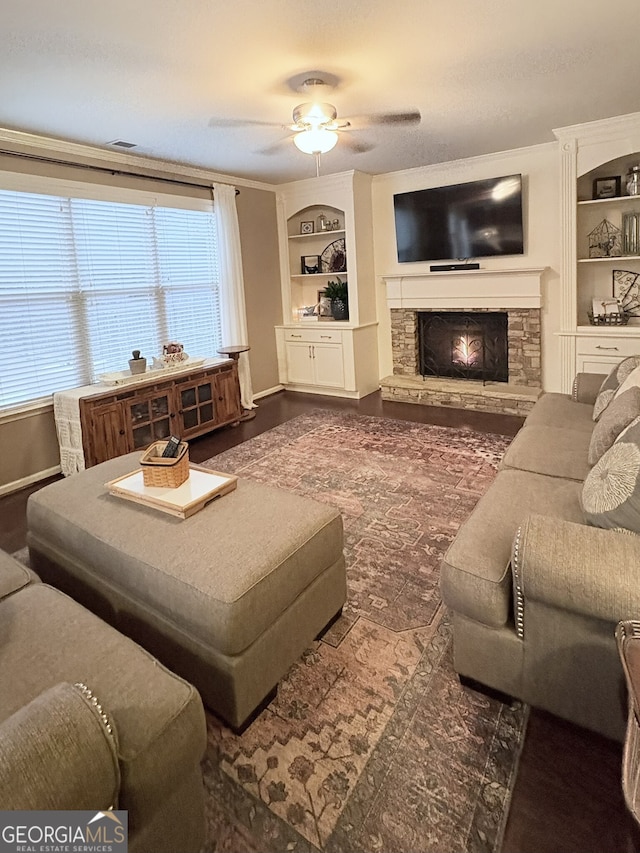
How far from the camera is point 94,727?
1032 mm

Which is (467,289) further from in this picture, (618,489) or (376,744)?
(376,744)

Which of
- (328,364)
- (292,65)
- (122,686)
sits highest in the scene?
(292,65)

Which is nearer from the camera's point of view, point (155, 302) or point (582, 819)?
point (582, 819)

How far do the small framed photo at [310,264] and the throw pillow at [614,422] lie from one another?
4728mm

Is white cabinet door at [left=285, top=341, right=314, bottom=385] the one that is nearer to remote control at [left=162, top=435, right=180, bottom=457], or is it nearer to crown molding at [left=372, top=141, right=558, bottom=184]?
crown molding at [left=372, top=141, right=558, bottom=184]

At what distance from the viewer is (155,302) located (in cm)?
506

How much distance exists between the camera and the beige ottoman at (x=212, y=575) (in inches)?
65.8

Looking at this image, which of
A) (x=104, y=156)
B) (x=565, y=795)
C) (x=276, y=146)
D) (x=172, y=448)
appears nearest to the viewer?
(x=565, y=795)

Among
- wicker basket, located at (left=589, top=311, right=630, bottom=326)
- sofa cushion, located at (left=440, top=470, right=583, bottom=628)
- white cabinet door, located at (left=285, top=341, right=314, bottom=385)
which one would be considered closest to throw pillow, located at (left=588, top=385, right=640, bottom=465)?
sofa cushion, located at (left=440, top=470, right=583, bottom=628)

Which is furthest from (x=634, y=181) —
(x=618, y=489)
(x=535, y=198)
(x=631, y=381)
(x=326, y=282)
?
(x=618, y=489)

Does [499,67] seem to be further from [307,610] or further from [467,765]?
[467,765]

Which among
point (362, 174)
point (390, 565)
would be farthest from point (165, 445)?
Answer: point (362, 174)

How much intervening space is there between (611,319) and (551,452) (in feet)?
9.35

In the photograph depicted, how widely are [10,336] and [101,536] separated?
2599mm
